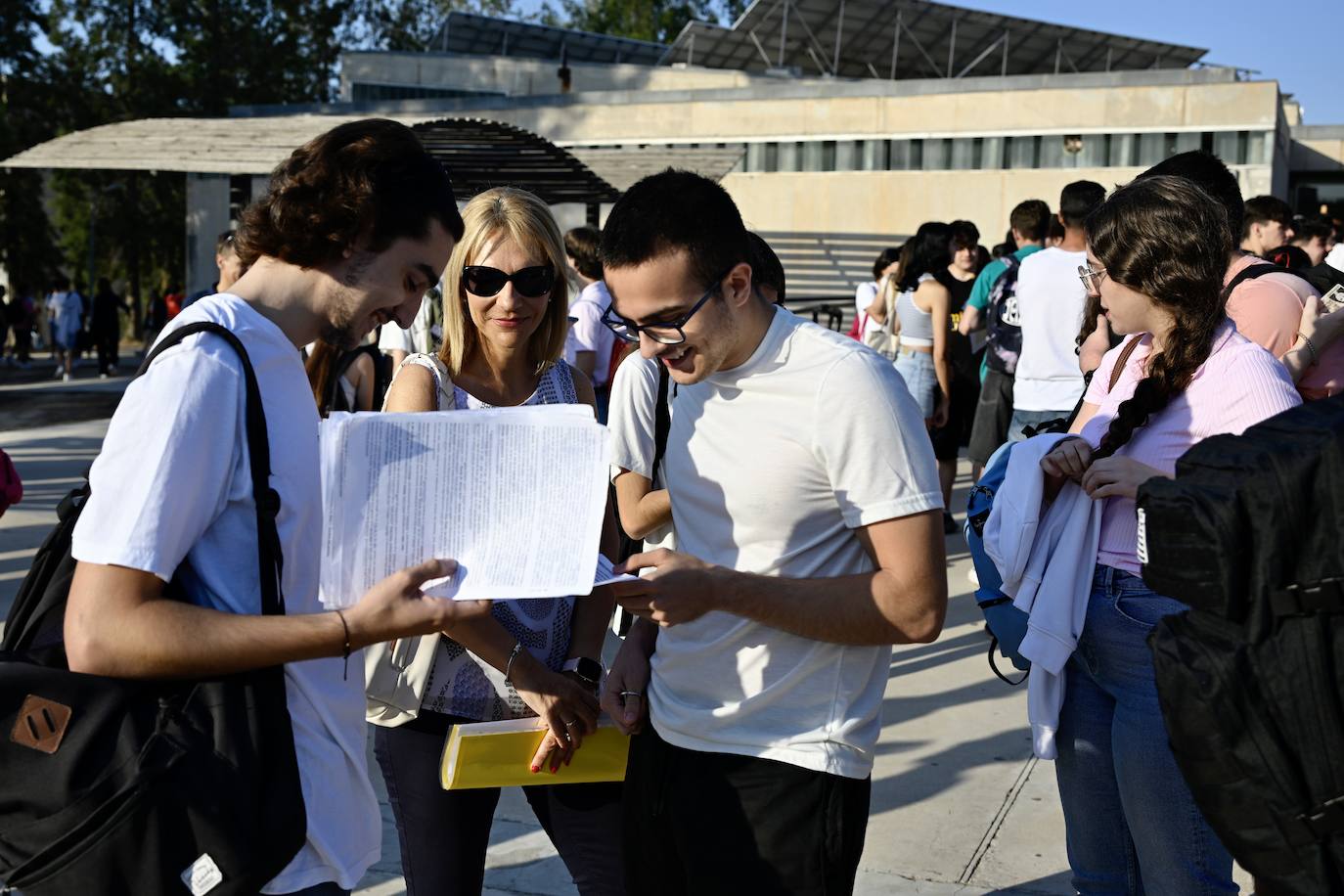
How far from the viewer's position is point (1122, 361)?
290 centimetres

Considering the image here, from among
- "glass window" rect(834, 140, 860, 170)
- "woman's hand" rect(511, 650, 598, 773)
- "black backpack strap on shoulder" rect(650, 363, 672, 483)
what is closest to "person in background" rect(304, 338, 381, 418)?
"black backpack strap on shoulder" rect(650, 363, 672, 483)

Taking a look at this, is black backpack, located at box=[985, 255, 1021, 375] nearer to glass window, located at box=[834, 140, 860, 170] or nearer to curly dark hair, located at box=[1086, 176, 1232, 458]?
curly dark hair, located at box=[1086, 176, 1232, 458]

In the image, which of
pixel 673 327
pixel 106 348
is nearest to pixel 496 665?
pixel 673 327

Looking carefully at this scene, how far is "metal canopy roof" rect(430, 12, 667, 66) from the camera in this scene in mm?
47594

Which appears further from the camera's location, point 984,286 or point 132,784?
point 984,286

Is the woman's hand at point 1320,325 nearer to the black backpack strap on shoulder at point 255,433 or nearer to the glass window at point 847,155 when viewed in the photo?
the black backpack strap on shoulder at point 255,433

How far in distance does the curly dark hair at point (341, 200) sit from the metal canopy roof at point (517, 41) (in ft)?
157

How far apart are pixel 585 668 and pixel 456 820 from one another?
16.7 inches

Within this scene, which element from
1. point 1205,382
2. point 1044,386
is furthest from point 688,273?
point 1044,386

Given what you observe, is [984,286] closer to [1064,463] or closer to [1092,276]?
[1092,276]

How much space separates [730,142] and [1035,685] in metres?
33.0

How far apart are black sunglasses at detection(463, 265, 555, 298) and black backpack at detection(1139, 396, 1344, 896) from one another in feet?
5.71

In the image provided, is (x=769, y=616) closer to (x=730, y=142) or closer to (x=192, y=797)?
(x=192, y=797)

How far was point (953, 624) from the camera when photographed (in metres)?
7.02
